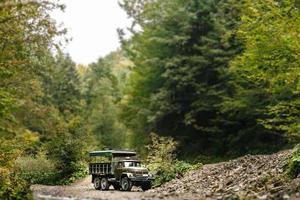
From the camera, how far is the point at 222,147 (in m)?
43.3

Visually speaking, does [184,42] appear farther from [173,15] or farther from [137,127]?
[137,127]

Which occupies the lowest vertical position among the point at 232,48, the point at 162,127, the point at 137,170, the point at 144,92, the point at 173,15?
the point at 137,170

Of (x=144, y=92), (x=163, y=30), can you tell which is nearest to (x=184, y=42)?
(x=163, y=30)

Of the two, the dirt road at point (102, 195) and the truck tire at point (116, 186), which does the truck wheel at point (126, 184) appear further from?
the truck tire at point (116, 186)

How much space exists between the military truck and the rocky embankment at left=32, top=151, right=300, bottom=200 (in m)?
1.86

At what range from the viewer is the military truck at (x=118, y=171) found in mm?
27578

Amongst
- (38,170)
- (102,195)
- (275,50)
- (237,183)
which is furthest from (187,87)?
(237,183)

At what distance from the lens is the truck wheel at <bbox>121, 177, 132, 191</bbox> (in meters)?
27.5

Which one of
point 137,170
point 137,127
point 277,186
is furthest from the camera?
point 137,127

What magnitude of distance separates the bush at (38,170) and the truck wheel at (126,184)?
477 inches

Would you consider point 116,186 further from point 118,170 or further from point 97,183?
point 118,170

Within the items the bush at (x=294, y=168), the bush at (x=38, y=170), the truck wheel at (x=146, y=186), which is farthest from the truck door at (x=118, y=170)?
the bush at (x=294, y=168)

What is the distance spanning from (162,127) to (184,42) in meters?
8.47

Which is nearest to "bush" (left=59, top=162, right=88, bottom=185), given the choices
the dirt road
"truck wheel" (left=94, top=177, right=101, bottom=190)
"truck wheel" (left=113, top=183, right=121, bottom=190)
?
"truck wheel" (left=94, top=177, right=101, bottom=190)
